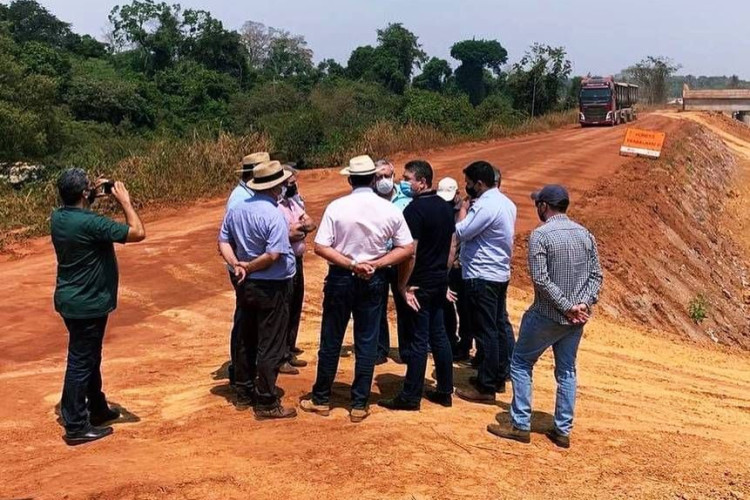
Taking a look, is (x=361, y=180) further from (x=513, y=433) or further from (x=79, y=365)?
(x=79, y=365)

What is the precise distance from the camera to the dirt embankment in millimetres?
12656

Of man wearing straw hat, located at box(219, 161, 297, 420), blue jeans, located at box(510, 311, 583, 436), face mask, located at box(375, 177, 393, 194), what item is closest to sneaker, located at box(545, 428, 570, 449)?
blue jeans, located at box(510, 311, 583, 436)

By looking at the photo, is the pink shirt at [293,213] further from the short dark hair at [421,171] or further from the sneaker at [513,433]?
the sneaker at [513,433]

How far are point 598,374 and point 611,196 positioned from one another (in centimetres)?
1090

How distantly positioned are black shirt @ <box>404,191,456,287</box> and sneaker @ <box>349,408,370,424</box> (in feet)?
3.33

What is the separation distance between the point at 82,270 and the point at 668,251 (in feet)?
45.6

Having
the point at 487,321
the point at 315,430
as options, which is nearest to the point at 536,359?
the point at 487,321

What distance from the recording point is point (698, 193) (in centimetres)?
2372

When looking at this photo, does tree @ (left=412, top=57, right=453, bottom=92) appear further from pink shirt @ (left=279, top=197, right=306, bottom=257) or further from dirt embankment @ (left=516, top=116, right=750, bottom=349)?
pink shirt @ (left=279, top=197, right=306, bottom=257)

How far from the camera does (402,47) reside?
72.4 metres

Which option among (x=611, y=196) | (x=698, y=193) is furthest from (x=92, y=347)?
(x=698, y=193)

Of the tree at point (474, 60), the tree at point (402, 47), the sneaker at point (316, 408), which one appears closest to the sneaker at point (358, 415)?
the sneaker at point (316, 408)

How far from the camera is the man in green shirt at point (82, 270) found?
466 cm

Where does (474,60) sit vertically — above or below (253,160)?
above
